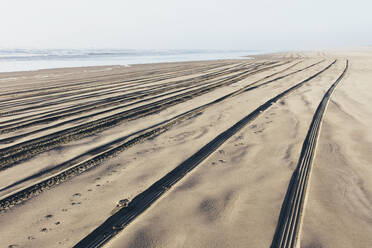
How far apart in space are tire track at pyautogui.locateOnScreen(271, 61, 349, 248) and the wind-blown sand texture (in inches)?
0.6

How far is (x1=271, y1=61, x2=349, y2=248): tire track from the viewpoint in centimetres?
282

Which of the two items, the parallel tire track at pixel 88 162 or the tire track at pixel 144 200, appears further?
the parallel tire track at pixel 88 162

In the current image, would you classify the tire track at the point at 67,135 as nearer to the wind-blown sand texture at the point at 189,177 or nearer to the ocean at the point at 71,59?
the wind-blown sand texture at the point at 189,177

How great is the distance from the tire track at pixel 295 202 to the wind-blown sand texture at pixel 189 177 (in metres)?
0.01

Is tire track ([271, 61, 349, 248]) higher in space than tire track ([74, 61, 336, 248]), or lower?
higher

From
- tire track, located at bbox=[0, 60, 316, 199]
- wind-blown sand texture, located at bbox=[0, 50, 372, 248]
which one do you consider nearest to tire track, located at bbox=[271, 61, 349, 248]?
wind-blown sand texture, located at bbox=[0, 50, 372, 248]

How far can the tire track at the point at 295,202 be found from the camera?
2.82m

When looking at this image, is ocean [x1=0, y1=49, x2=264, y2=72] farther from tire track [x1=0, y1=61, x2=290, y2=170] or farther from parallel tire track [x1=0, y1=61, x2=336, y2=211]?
parallel tire track [x1=0, y1=61, x2=336, y2=211]

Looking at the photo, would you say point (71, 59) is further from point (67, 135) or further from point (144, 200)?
point (144, 200)

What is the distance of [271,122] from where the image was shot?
22.6 ft

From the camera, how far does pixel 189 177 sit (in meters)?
4.21

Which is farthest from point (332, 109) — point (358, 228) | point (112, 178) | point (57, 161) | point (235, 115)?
point (57, 161)

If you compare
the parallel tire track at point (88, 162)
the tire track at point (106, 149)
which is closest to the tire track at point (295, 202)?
the parallel tire track at point (88, 162)

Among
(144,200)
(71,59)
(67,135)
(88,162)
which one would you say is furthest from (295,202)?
(71,59)
